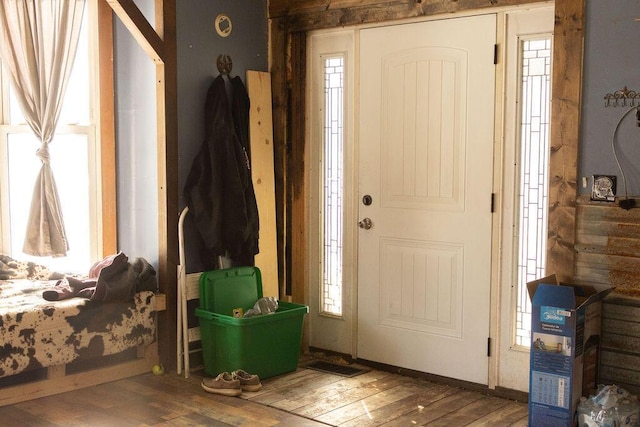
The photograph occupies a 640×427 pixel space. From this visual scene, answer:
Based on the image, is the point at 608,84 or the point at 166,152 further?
the point at 166,152

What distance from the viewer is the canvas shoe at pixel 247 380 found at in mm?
4148

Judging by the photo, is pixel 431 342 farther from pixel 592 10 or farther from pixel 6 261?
pixel 6 261

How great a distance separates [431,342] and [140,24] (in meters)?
2.34

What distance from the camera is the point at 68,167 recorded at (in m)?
4.81

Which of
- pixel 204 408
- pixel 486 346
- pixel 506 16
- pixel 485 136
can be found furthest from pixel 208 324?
pixel 506 16

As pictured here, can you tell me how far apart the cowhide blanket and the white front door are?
131 centimetres

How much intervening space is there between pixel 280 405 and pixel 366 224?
1199 millimetres

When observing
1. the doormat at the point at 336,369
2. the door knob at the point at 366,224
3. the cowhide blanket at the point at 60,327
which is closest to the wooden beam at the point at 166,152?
the cowhide blanket at the point at 60,327

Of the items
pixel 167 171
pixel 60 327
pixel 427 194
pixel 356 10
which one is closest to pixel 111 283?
pixel 60 327

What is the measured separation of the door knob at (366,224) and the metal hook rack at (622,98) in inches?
59.9

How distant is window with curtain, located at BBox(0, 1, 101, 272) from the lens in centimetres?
475

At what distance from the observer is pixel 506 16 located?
398 cm

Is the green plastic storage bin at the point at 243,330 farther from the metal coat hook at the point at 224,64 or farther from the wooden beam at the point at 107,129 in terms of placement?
the metal coat hook at the point at 224,64

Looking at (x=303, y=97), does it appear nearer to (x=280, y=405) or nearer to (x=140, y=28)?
(x=140, y=28)
